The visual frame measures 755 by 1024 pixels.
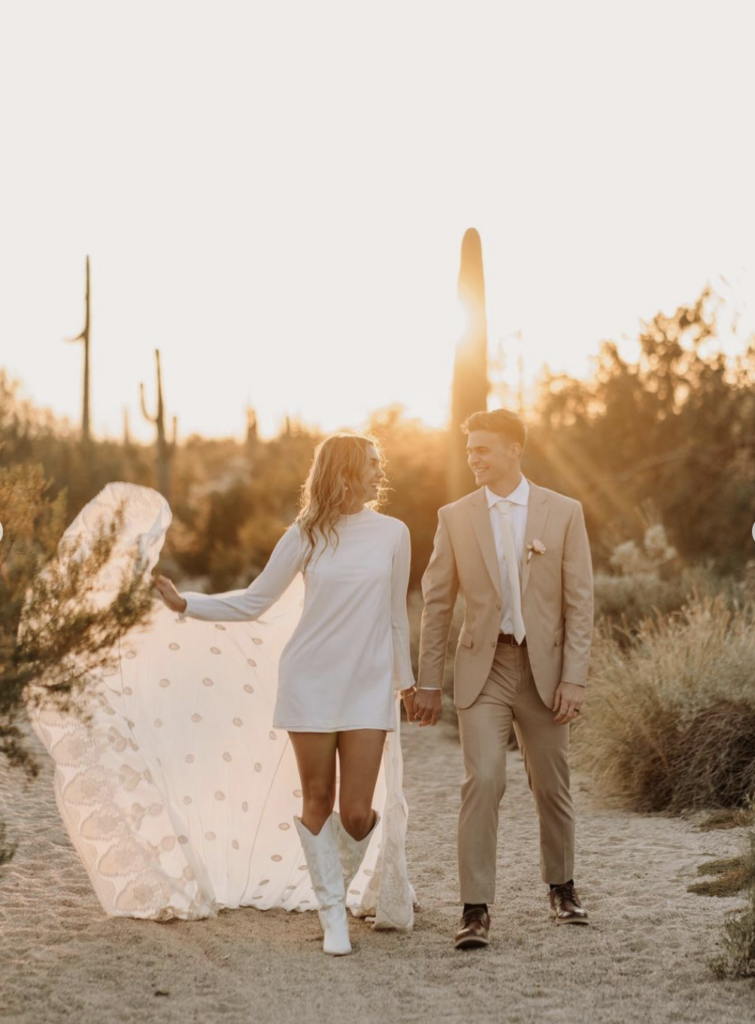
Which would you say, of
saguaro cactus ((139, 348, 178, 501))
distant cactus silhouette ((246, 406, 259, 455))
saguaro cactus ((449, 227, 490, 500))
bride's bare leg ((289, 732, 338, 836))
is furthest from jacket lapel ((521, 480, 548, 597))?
distant cactus silhouette ((246, 406, 259, 455))

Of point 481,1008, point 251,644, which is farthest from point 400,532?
point 481,1008

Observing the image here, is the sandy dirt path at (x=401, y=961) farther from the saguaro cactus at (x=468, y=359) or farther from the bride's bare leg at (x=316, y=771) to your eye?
the saguaro cactus at (x=468, y=359)

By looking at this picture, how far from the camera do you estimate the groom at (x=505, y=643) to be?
5672 millimetres

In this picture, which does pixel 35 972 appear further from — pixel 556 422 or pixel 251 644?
pixel 556 422

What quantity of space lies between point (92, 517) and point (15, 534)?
0.53 meters

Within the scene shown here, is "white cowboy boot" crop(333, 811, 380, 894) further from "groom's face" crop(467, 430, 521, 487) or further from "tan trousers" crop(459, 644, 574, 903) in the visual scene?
"groom's face" crop(467, 430, 521, 487)

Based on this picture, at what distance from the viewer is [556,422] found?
83.1ft

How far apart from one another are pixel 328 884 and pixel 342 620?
100cm

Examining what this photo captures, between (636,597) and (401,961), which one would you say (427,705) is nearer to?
(401,961)

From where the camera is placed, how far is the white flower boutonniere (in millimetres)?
5770

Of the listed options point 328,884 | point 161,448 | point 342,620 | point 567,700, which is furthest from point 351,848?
point 161,448

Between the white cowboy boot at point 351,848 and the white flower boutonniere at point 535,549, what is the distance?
3.93ft

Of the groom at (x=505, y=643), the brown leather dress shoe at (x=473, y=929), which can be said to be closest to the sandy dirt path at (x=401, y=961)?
the brown leather dress shoe at (x=473, y=929)

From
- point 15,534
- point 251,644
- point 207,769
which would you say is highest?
point 15,534
